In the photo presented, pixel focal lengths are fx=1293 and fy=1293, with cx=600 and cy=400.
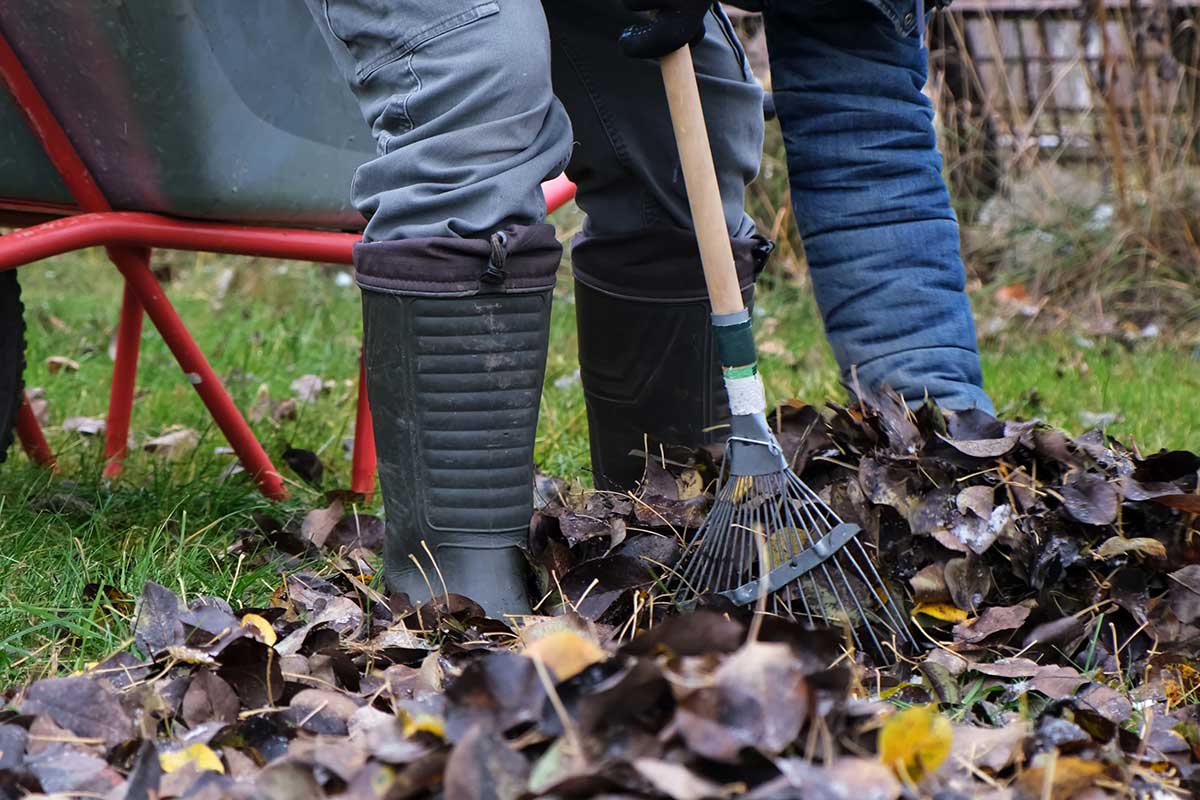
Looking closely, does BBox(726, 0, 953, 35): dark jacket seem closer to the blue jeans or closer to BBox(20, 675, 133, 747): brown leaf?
the blue jeans

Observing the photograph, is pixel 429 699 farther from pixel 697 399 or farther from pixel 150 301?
pixel 150 301

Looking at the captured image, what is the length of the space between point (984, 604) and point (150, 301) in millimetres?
1289

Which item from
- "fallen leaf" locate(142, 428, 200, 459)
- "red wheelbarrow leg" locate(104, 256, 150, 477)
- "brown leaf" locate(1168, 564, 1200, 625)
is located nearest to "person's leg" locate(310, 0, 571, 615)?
"brown leaf" locate(1168, 564, 1200, 625)

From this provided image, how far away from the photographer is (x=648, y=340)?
72.1 inches

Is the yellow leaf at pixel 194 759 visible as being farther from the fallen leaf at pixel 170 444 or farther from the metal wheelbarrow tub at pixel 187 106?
the fallen leaf at pixel 170 444

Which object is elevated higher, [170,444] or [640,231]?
[640,231]

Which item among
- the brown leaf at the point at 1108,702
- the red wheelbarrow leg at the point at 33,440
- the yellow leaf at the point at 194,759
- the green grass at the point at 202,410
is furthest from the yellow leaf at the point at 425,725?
the red wheelbarrow leg at the point at 33,440

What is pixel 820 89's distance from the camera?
5.62 ft

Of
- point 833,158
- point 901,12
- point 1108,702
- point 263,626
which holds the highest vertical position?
point 901,12

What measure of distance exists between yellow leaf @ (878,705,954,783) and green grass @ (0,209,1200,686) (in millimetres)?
834

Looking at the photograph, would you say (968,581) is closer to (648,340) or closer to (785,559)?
(785,559)

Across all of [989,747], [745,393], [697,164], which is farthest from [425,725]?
[697,164]

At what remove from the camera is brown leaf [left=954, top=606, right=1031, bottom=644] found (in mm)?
1375

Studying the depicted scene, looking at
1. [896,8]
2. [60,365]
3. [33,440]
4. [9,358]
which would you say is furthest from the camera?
[60,365]
